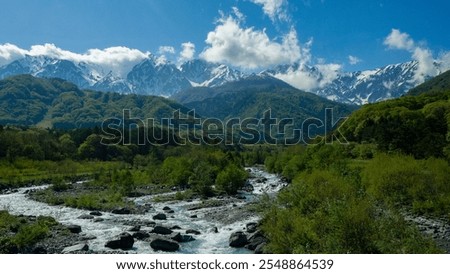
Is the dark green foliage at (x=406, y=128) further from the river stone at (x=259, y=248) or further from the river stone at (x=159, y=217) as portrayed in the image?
the river stone at (x=159, y=217)

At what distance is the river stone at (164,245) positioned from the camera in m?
35.8

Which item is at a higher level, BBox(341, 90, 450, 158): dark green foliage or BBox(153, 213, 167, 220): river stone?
BBox(341, 90, 450, 158): dark green foliage

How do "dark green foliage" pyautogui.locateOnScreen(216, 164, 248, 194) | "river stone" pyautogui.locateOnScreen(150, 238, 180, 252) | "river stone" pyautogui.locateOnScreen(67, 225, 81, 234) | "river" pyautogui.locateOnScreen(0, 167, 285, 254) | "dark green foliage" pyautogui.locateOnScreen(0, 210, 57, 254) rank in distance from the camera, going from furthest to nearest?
"dark green foliage" pyautogui.locateOnScreen(216, 164, 248, 194) < "river stone" pyautogui.locateOnScreen(67, 225, 81, 234) < "river" pyautogui.locateOnScreen(0, 167, 285, 254) < "river stone" pyautogui.locateOnScreen(150, 238, 180, 252) < "dark green foliage" pyautogui.locateOnScreen(0, 210, 57, 254)

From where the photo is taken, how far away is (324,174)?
145 ft

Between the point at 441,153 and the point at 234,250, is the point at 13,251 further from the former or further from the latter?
the point at 441,153

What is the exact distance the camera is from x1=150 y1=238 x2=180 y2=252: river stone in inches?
1407

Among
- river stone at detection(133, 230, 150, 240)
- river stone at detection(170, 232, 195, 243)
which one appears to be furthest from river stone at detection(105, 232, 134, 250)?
river stone at detection(170, 232, 195, 243)

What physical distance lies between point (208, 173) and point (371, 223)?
5814cm

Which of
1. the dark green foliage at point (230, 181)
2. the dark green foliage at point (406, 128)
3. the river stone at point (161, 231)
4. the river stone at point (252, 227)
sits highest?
the dark green foliage at point (406, 128)

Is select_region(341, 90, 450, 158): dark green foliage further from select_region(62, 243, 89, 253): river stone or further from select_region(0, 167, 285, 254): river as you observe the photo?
select_region(62, 243, 89, 253): river stone

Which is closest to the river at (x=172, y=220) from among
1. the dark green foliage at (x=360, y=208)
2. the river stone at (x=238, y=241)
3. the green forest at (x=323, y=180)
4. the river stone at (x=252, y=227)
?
the river stone at (x=238, y=241)

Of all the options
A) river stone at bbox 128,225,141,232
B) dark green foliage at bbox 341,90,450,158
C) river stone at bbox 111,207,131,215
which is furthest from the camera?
dark green foliage at bbox 341,90,450,158

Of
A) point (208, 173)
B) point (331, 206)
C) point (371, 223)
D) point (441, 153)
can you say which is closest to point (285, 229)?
point (331, 206)

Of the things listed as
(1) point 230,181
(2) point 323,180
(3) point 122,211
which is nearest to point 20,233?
(3) point 122,211
